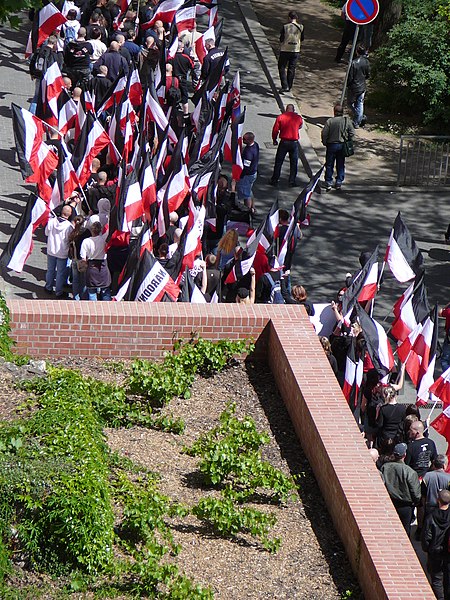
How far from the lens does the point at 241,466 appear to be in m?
10.0

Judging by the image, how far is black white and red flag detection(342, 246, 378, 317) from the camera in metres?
15.0

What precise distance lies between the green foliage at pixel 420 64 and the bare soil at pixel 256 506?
14196 mm

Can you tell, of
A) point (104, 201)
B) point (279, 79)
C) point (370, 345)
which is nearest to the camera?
point (370, 345)

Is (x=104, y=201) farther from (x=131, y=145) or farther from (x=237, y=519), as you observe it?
(x=237, y=519)

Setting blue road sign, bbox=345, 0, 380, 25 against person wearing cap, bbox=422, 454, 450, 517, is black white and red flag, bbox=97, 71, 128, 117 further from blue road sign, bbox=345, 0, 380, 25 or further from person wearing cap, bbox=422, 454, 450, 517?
person wearing cap, bbox=422, 454, 450, 517

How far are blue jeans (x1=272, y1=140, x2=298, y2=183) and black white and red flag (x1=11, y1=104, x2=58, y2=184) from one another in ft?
17.6

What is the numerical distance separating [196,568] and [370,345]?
5423 millimetres

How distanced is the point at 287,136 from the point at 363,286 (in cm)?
745

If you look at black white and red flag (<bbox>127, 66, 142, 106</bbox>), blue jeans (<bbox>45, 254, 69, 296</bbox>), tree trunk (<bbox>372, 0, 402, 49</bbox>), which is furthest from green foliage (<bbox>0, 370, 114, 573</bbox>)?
tree trunk (<bbox>372, 0, 402, 49</bbox>)

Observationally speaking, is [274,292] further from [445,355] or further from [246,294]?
[445,355]

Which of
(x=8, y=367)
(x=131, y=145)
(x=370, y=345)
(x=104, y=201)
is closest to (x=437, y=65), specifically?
(x=131, y=145)

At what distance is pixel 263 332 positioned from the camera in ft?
39.1

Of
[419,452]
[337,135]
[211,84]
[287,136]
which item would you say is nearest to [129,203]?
[419,452]

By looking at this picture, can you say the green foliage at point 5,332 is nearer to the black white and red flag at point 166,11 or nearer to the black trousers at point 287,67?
the black white and red flag at point 166,11
